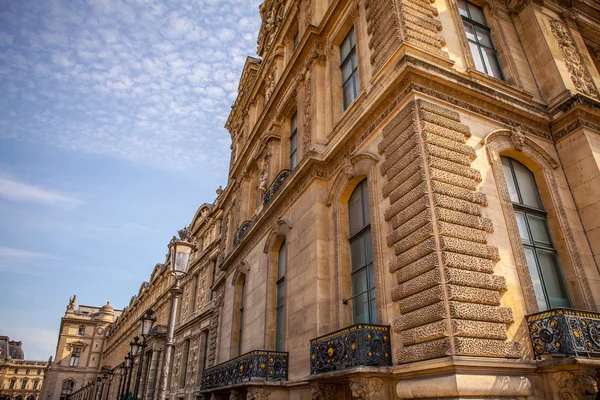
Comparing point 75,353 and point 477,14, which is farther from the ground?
point 75,353

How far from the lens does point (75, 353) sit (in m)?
77.9

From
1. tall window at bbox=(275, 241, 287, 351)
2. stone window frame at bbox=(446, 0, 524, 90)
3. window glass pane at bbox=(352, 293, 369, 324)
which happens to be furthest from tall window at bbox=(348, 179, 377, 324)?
stone window frame at bbox=(446, 0, 524, 90)

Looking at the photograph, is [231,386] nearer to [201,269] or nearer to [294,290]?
[294,290]

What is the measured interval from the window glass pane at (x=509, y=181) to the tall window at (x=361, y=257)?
318 centimetres

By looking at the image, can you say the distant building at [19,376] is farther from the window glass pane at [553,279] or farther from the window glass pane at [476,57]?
the window glass pane at [553,279]

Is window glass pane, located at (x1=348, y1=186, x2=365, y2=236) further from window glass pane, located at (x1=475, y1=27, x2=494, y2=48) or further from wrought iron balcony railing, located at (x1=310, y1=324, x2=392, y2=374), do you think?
window glass pane, located at (x1=475, y1=27, x2=494, y2=48)

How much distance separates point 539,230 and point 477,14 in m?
6.99

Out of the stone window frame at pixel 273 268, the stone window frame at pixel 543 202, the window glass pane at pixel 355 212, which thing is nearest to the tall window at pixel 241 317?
the stone window frame at pixel 273 268

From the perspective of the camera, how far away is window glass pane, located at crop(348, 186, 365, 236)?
10.6 meters

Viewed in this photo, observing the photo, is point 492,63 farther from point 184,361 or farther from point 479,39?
point 184,361

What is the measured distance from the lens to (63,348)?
251 ft

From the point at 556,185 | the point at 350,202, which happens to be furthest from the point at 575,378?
the point at 350,202

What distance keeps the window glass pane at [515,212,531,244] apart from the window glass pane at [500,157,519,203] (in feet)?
1.16

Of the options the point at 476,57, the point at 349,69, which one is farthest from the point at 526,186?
the point at 349,69
